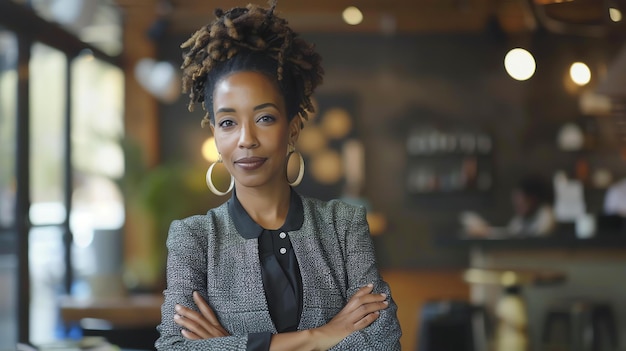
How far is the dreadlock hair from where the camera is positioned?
5.69ft

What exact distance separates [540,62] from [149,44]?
4726mm

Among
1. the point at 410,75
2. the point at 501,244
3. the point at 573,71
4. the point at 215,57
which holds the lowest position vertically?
the point at 501,244

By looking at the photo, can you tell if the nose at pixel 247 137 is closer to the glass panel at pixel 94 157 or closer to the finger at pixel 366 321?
the finger at pixel 366 321

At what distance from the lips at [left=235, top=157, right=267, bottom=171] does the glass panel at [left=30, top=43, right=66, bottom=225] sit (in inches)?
198

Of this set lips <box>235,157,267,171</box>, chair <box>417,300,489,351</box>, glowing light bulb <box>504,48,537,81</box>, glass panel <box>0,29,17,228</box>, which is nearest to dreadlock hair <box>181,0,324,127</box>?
lips <box>235,157,267,171</box>

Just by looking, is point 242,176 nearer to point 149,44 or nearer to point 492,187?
point 149,44

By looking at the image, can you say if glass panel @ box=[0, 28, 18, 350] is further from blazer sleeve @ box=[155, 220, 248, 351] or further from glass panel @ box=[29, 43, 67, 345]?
blazer sleeve @ box=[155, 220, 248, 351]

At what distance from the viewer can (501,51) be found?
10844 millimetres

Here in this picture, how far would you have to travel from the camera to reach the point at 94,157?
8.46 meters

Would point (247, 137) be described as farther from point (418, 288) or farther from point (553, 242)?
point (418, 288)

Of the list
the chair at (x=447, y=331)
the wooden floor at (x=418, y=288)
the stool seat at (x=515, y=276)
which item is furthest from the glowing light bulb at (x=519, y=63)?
the wooden floor at (x=418, y=288)

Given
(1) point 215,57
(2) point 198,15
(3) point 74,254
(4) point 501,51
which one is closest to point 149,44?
(2) point 198,15

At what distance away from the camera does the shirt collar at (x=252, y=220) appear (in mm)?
1784

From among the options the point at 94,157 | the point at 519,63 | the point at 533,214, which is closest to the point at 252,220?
the point at 519,63
